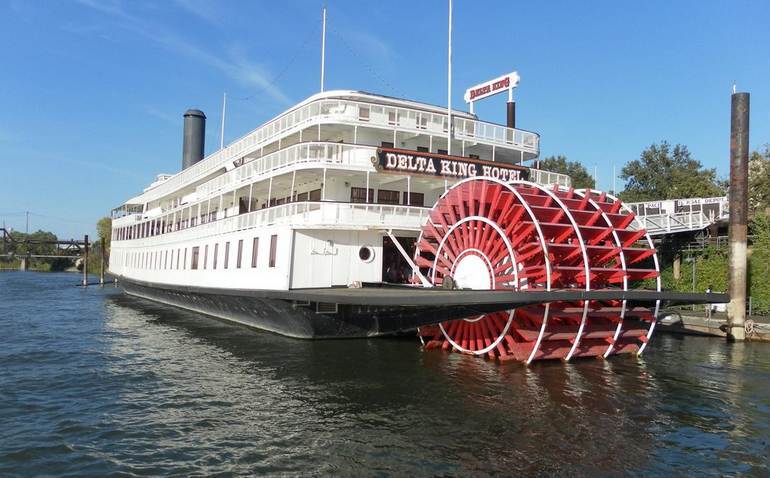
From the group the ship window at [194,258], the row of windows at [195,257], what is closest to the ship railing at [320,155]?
the row of windows at [195,257]

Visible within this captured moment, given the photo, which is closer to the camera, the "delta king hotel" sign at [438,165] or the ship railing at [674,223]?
the "delta king hotel" sign at [438,165]

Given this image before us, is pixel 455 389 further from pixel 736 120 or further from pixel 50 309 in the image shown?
pixel 50 309

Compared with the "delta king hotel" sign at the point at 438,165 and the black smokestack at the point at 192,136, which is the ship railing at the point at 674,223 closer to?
the "delta king hotel" sign at the point at 438,165

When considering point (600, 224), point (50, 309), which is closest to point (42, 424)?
point (600, 224)

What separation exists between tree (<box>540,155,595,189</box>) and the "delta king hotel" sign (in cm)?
3969

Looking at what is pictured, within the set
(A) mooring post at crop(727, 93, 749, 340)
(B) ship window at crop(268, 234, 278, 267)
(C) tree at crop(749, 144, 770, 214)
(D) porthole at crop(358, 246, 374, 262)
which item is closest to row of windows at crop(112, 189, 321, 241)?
(B) ship window at crop(268, 234, 278, 267)

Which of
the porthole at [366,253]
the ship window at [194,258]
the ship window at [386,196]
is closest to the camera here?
the porthole at [366,253]

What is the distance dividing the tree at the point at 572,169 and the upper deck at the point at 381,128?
37.7 meters

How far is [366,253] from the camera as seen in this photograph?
15570mm

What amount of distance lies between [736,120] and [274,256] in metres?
15.8

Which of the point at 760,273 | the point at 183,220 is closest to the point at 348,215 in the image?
the point at 183,220

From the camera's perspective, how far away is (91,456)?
7.21m

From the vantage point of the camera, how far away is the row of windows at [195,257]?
54.9 feet

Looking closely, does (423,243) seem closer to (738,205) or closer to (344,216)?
(344,216)
